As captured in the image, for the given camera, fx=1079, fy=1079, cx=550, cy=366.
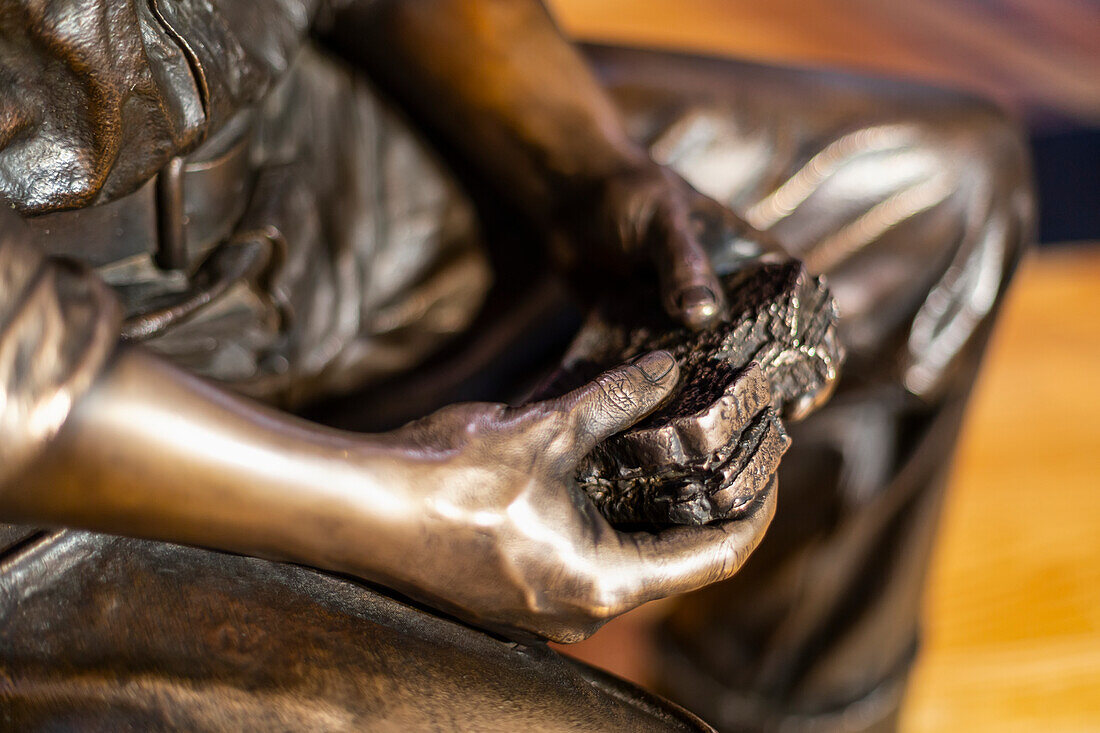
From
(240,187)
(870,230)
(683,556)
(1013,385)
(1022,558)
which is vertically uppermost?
(240,187)

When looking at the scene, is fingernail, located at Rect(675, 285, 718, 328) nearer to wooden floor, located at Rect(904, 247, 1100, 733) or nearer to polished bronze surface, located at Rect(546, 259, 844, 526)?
polished bronze surface, located at Rect(546, 259, 844, 526)

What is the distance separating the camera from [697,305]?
0.73 m

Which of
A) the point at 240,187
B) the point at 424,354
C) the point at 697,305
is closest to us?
the point at 697,305

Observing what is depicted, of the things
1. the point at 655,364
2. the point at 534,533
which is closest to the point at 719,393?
the point at 655,364

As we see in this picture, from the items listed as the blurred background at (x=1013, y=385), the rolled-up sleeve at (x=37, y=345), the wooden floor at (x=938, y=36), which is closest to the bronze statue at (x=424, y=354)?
the rolled-up sleeve at (x=37, y=345)

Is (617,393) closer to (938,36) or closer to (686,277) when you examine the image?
(686,277)

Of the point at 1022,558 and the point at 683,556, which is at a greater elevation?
the point at 683,556

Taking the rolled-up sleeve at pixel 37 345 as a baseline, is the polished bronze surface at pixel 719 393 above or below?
below

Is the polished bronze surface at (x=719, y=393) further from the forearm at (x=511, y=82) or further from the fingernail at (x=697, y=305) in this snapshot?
the forearm at (x=511, y=82)

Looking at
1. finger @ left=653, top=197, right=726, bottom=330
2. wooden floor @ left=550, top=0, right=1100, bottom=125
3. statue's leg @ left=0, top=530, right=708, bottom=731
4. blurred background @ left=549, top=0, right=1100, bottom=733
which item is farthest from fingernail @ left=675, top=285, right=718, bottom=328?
wooden floor @ left=550, top=0, right=1100, bottom=125

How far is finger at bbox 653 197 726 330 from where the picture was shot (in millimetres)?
733

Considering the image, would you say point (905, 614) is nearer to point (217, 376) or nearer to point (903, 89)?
point (903, 89)

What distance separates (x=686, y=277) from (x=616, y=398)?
15cm

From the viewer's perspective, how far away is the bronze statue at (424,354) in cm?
57
